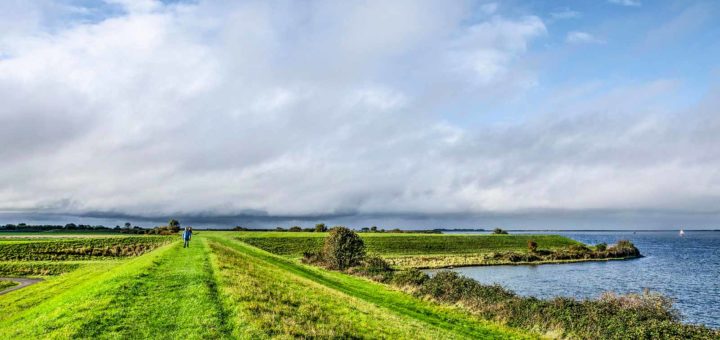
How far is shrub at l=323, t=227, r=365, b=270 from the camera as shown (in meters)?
69.2

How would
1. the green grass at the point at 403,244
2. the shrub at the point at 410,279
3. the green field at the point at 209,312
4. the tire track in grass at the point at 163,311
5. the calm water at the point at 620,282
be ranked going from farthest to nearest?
the green grass at the point at 403,244 < the shrub at the point at 410,279 < the calm water at the point at 620,282 < the green field at the point at 209,312 < the tire track in grass at the point at 163,311

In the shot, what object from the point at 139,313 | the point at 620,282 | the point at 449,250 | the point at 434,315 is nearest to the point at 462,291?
the point at 434,315

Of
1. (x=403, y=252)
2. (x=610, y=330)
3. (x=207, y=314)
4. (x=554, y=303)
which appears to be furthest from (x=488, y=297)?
(x=403, y=252)

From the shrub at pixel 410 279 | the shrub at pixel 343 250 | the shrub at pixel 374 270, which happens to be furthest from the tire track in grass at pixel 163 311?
the shrub at pixel 343 250

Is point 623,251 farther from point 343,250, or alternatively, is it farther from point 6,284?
point 6,284

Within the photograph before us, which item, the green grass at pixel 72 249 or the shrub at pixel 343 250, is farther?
the green grass at pixel 72 249

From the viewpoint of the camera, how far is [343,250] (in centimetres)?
6956

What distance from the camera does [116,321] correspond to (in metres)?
17.2

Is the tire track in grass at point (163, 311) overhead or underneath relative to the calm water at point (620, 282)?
overhead

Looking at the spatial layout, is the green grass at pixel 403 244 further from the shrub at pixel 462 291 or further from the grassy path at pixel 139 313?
the grassy path at pixel 139 313

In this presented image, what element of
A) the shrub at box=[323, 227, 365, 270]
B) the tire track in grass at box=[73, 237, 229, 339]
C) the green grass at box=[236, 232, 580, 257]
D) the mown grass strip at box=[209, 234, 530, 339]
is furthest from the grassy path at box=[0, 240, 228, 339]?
the green grass at box=[236, 232, 580, 257]

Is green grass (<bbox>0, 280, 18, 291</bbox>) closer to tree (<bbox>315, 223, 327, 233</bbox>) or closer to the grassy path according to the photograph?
the grassy path

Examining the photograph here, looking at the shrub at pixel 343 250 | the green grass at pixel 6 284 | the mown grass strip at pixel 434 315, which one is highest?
the shrub at pixel 343 250

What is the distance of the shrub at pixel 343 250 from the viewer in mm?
69250
